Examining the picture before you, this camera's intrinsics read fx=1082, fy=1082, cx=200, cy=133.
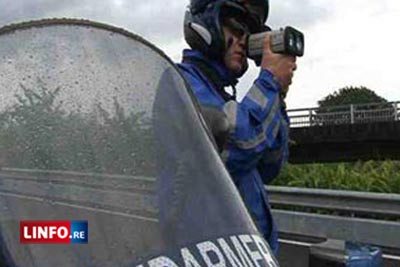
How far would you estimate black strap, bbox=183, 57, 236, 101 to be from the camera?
12.2 ft

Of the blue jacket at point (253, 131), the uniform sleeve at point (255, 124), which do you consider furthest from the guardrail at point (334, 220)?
the uniform sleeve at point (255, 124)

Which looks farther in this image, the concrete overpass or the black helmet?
the concrete overpass

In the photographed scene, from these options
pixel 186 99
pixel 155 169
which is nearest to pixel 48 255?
pixel 155 169

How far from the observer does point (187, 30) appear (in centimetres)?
389

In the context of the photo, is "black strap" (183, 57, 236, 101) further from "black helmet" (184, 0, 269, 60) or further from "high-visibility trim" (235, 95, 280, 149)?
"high-visibility trim" (235, 95, 280, 149)

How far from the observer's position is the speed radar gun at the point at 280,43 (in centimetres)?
359

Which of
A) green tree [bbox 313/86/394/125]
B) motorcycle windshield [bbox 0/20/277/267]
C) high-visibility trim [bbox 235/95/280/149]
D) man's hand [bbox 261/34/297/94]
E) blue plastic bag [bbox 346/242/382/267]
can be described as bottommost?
blue plastic bag [bbox 346/242/382/267]

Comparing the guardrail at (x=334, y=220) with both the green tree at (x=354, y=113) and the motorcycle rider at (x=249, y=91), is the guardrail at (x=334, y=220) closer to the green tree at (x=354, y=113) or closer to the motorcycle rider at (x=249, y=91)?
the motorcycle rider at (x=249, y=91)

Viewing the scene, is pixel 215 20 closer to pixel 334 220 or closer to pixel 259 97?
pixel 259 97

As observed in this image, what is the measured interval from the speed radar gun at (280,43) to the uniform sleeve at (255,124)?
0.09 meters

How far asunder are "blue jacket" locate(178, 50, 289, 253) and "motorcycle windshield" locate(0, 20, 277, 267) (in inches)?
28.4

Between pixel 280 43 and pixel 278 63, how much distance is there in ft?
0.23

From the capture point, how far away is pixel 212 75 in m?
3.76

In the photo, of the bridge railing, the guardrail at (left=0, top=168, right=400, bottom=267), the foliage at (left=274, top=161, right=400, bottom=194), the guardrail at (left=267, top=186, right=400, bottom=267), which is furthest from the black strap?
the bridge railing
